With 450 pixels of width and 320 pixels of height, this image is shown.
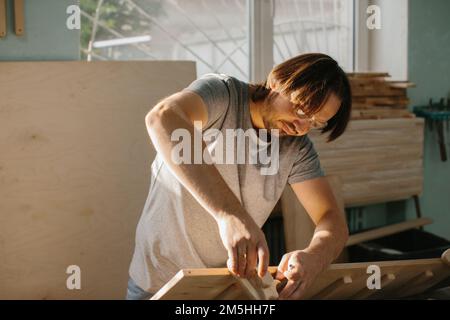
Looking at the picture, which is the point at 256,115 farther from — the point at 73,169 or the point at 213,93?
the point at 73,169

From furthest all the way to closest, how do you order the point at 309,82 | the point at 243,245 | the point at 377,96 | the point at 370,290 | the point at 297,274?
the point at 377,96 < the point at 370,290 < the point at 309,82 < the point at 297,274 < the point at 243,245

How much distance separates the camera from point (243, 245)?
1.10 metres

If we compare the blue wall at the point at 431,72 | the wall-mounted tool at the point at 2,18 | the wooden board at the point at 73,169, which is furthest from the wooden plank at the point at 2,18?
the blue wall at the point at 431,72

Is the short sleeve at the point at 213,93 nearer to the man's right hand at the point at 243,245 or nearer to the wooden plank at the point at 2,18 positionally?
the man's right hand at the point at 243,245

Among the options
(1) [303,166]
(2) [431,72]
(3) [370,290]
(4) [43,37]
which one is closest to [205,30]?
(4) [43,37]

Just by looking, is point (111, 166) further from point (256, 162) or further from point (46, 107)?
point (256, 162)

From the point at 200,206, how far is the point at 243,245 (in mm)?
410

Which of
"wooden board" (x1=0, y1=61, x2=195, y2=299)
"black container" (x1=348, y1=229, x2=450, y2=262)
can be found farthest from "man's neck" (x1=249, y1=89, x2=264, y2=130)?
"black container" (x1=348, y1=229, x2=450, y2=262)

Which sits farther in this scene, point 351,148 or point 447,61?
point 447,61

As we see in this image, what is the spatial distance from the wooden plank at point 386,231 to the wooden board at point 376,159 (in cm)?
15

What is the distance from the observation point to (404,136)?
3.11 m
